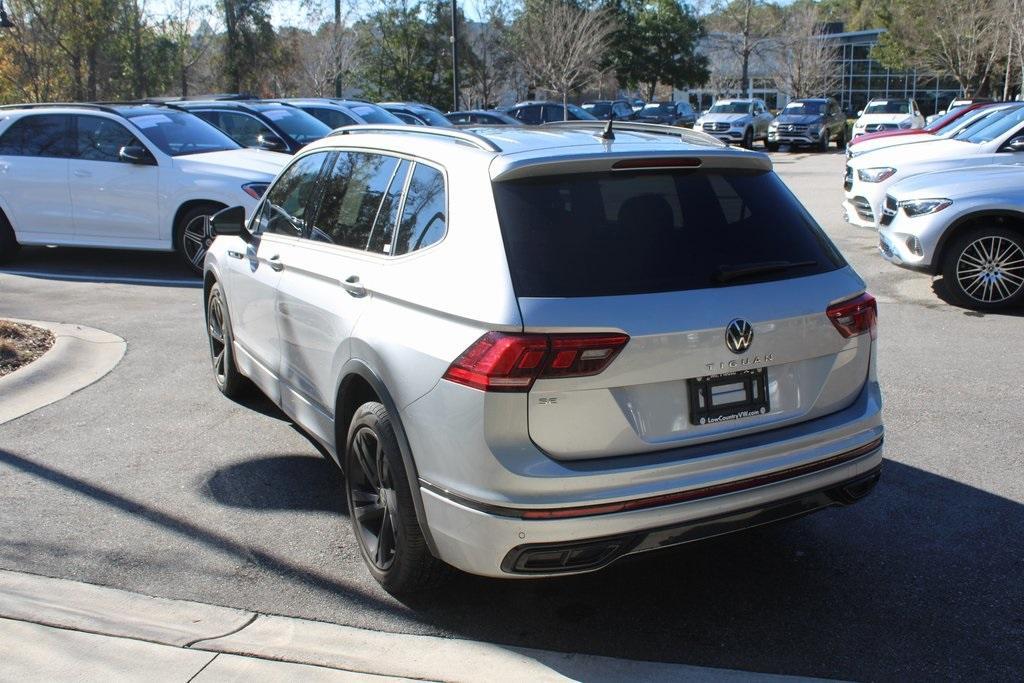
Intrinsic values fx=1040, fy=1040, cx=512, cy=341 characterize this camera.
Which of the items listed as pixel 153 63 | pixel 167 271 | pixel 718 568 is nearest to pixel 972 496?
pixel 718 568

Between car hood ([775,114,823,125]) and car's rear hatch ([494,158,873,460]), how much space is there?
33.1 meters

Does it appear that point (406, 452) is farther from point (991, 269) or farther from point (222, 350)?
point (991, 269)

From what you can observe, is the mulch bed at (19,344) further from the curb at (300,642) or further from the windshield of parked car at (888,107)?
the windshield of parked car at (888,107)

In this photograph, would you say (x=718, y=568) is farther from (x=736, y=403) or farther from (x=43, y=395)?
(x=43, y=395)

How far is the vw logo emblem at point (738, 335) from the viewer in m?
3.62

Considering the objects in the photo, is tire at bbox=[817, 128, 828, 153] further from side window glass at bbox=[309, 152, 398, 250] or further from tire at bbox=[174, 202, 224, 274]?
side window glass at bbox=[309, 152, 398, 250]

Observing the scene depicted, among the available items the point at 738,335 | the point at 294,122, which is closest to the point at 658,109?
the point at 294,122

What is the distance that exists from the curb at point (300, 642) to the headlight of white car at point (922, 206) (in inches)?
270

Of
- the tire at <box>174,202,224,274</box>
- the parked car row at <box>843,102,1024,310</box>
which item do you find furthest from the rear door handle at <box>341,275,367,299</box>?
the tire at <box>174,202,224,274</box>

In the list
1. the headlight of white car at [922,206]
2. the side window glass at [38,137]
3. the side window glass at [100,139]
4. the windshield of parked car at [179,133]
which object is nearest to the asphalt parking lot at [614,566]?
the headlight of white car at [922,206]

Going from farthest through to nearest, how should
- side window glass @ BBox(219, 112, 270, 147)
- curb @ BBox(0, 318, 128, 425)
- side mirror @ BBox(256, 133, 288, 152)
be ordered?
side window glass @ BBox(219, 112, 270, 147) → side mirror @ BBox(256, 133, 288, 152) → curb @ BBox(0, 318, 128, 425)

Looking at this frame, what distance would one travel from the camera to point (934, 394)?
6777mm

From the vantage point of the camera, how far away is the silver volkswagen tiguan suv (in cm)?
345

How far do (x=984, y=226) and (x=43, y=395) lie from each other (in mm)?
7822
